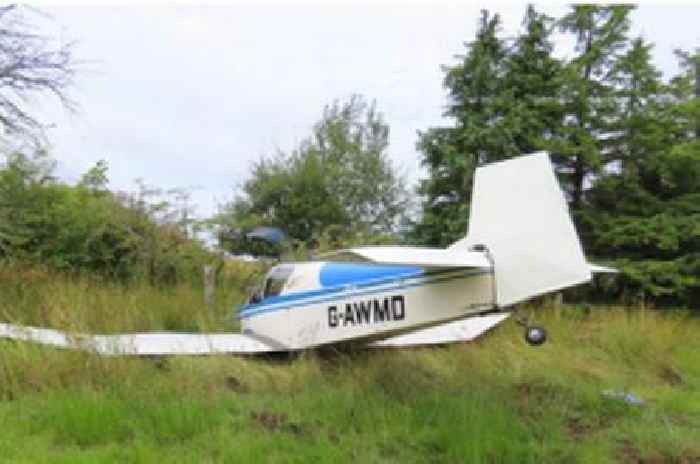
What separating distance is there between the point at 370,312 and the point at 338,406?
4.15 feet

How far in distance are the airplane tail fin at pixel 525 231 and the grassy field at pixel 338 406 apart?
1021 millimetres

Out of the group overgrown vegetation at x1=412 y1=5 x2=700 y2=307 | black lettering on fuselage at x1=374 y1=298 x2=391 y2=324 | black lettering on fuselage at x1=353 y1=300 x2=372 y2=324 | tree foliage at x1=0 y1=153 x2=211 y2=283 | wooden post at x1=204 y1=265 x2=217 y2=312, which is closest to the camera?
black lettering on fuselage at x1=374 y1=298 x2=391 y2=324

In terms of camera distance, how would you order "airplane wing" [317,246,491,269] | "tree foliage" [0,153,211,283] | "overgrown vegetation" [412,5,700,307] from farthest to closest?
"overgrown vegetation" [412,5,700,307]
"tree foliage" [0,153,211,283]
"airplane wing" [317,246,491,269]

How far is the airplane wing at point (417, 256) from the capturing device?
4.17m

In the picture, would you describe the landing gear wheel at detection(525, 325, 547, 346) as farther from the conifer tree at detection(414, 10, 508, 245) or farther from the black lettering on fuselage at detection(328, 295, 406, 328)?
the conifer tree at detection(414, 10, 508, 245)

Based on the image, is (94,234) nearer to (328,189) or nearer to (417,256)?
(417,256)

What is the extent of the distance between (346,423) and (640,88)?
49.4 feet

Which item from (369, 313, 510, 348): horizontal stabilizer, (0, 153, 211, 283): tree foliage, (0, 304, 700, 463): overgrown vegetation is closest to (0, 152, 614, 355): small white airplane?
(0, 304, 700, 463): overgrown vegetation

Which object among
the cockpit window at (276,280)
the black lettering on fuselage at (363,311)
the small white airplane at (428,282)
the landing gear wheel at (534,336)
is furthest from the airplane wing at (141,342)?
the landing gear wheel at (534,336)

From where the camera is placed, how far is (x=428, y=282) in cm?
533

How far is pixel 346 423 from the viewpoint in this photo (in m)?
4.39

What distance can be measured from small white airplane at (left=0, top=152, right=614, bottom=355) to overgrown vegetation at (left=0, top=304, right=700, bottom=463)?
33 cm

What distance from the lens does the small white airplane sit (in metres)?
4.64

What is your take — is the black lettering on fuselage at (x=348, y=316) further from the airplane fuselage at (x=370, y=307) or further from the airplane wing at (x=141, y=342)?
the airplane wing at (x=141, y=342)
